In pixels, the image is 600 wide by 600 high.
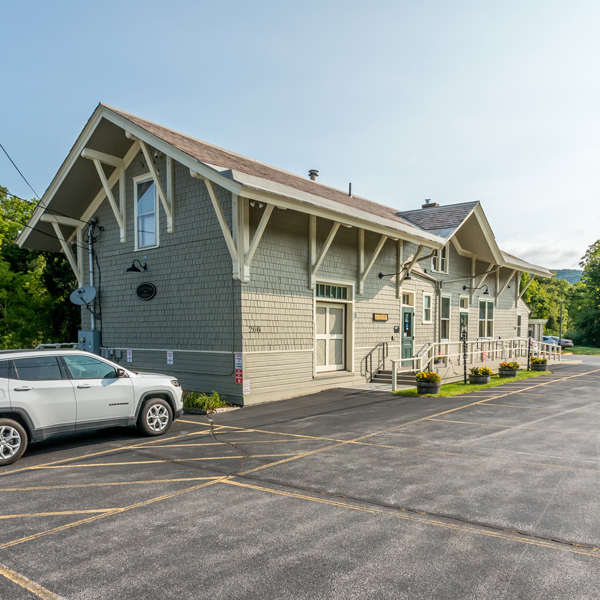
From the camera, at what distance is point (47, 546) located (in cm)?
457

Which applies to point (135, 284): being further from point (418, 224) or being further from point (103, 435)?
point (418, 224)

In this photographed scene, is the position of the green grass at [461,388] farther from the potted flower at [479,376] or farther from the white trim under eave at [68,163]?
the white trim under eave at [68,163]

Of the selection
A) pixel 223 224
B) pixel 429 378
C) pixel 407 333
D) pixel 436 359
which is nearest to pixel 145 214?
pixel 223 224

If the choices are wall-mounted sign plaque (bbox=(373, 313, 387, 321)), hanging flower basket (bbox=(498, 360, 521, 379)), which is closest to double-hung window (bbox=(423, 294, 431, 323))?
hanging flower basket (bbox=(498, 360, 521, 379))

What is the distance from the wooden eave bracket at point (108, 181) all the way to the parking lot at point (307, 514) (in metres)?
7.97

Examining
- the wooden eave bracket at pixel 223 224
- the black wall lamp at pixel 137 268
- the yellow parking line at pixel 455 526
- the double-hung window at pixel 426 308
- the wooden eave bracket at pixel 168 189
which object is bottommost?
the yellow parking line at pixel 455 526

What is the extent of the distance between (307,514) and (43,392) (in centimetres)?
483

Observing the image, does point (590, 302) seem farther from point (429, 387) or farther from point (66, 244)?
point (66, 244)

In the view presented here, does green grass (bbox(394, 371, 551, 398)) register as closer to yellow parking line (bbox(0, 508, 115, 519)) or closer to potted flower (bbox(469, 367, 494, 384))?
potted flower (bbox(469, 367, 494, 384))

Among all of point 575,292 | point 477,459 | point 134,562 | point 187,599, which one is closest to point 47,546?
point 134,562

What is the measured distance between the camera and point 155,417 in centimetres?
934

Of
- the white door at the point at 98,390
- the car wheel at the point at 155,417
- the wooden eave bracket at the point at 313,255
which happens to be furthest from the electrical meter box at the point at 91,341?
the white door at the point at 98,390

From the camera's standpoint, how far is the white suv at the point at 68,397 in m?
7.46

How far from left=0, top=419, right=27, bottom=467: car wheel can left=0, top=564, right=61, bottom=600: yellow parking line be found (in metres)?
3.65
